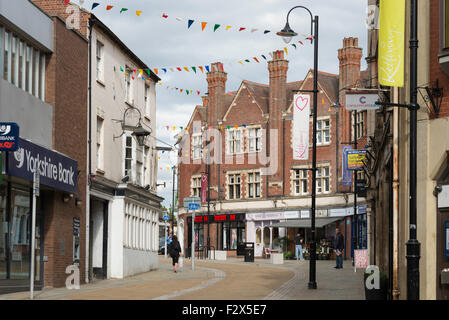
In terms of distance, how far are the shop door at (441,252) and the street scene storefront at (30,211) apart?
403 inches

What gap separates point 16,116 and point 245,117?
41.4 meters

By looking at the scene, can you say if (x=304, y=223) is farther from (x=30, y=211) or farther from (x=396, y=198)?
(x=396, y=198)

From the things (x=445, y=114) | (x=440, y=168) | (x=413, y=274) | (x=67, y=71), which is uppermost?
(x=67, y=71)

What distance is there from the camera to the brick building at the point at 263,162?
55.1m

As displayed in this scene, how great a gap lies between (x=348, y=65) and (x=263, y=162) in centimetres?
1039

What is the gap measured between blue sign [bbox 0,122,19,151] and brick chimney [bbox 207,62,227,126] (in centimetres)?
4514

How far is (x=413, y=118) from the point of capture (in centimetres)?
1297

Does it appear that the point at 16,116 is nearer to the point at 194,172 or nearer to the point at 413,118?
the point at 413,118

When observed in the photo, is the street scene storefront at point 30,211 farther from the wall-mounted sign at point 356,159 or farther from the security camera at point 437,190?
the wall-mounted sign at point 356,159

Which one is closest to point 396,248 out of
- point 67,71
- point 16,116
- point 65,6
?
point 16,116

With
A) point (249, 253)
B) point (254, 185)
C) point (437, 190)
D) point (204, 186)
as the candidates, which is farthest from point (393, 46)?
point (204, 186)

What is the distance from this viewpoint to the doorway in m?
28.9

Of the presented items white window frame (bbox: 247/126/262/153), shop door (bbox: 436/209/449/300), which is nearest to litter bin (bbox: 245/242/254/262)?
white window frame (bbox: 247/126/262/153)

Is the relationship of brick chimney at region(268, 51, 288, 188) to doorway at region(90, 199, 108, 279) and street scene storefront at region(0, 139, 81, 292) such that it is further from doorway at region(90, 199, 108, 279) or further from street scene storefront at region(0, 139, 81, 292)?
street scene storefront at region(0, 139, 81, 292)
